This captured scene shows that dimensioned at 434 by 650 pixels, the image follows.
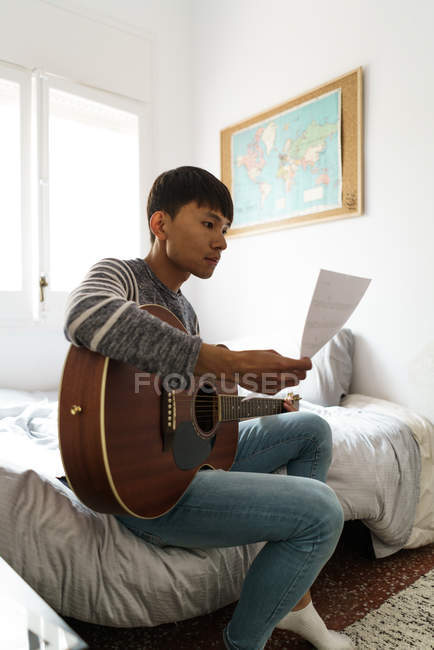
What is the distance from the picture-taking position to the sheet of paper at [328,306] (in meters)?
0.86

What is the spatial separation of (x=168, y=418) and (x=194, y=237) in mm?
405

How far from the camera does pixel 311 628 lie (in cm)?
101

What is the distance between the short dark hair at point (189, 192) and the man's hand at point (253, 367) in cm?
37

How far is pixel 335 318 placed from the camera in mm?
909

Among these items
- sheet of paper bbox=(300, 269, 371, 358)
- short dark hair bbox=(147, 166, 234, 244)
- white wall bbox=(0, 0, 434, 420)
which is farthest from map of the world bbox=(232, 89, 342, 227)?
sheet of paper bbox=(300, 269, 371, 358)

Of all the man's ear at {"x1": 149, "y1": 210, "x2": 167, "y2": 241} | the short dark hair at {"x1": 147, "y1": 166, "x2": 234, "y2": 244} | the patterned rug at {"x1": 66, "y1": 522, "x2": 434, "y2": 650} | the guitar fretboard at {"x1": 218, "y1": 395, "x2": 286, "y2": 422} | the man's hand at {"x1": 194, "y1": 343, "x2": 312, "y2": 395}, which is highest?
the short dark hair at {"x1": 147, "y1": 166, "x2": 234, "y2": 244}

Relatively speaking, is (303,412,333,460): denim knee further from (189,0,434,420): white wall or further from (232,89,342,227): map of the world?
(232,89,342,227): map of the world

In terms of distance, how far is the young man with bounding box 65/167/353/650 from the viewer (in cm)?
76

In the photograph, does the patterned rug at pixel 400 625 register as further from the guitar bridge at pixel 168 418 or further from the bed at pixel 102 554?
the guitar bridge at pixel 168 418

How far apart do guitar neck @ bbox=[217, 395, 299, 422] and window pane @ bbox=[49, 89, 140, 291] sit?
1602 millimetres

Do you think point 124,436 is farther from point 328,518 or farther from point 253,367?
point 328,518

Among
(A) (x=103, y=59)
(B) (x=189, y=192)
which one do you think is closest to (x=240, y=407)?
(B) (x=189, y=192)

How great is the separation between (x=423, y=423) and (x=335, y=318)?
958 millimetres

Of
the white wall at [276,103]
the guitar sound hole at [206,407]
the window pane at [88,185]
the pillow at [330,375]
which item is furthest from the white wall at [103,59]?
the guitar sound hole at [206,407]
